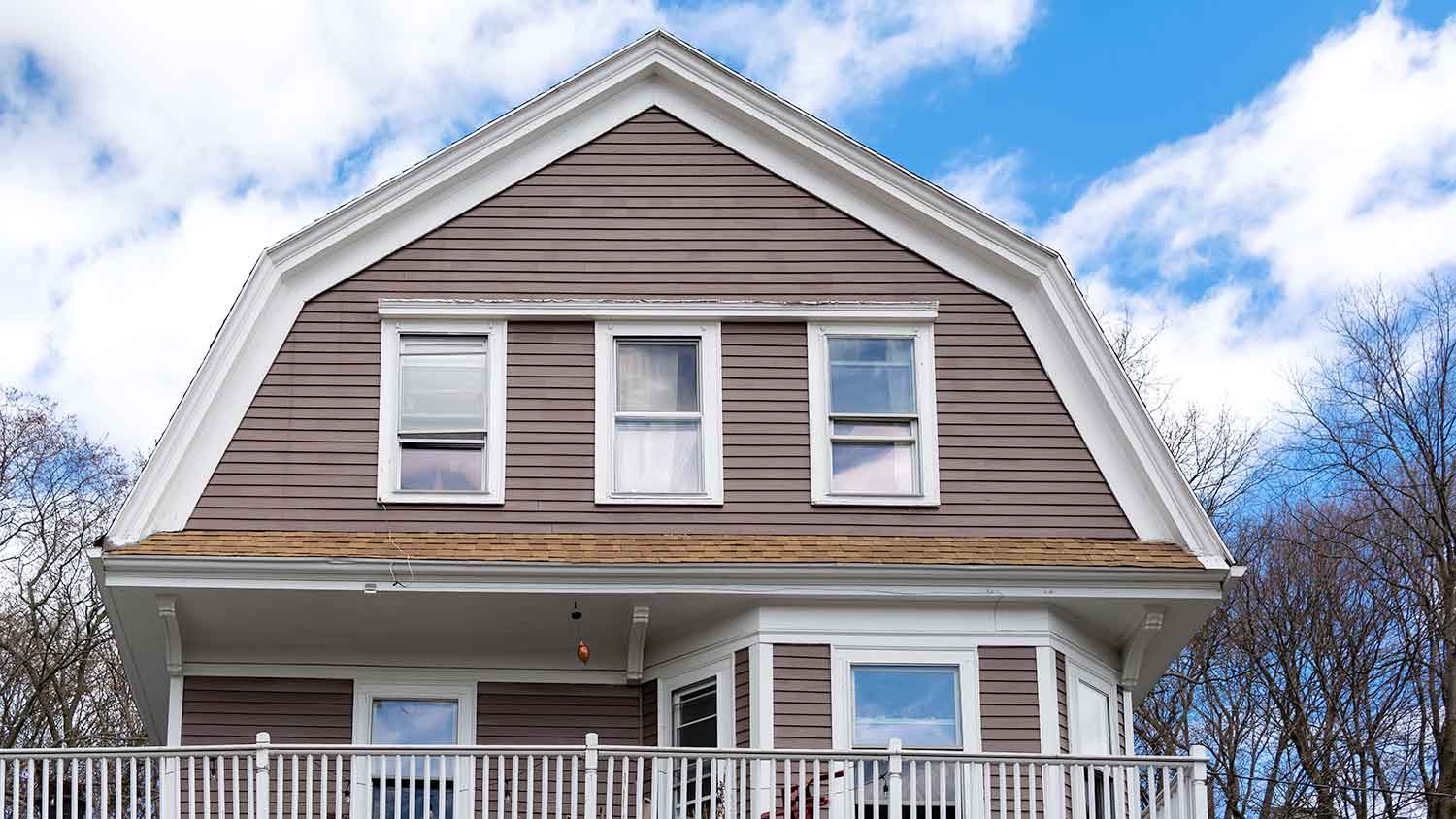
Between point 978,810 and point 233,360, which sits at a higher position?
point 233,360

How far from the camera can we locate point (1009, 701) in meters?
14.4

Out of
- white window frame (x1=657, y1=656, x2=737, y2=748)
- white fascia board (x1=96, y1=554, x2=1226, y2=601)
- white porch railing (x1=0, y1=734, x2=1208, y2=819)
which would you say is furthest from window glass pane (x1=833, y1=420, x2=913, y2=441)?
white porch railing (x1=0, y1=734, x2=1208, y2=819)

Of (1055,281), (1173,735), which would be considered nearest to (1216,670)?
(1173,735)

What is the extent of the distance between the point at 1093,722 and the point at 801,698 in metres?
2.43

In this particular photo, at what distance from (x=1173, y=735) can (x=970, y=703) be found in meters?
15.9

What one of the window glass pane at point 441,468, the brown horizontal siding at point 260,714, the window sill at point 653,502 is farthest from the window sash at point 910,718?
the brown horizontal siding at point 260,714

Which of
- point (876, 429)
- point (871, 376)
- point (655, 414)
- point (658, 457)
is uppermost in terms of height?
point (871, 376)

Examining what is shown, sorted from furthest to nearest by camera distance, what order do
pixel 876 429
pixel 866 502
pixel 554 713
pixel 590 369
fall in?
pixel 590 369 → pixel 876 429 → pixel 554 713 → pixel 866 502

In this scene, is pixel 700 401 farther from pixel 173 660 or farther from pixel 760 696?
pixel 173 660

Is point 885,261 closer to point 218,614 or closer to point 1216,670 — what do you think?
point 218,614

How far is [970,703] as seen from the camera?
47.1ft

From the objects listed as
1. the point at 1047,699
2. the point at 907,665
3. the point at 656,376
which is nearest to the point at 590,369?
the point at 656,376

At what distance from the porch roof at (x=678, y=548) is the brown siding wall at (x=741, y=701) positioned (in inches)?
30.5

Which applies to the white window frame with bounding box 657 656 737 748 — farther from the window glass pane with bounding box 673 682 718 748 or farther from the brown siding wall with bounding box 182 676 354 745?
the brown siding wall with bounding box 182 676 354 745
